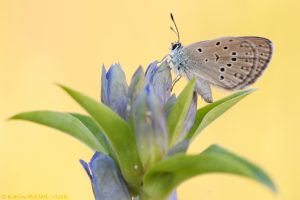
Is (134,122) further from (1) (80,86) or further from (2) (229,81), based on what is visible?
(1) (80,86)

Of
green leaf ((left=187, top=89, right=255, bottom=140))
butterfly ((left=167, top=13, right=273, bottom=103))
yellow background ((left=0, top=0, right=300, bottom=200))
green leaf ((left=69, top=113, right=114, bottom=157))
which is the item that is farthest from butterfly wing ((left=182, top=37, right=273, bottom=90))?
yellow background ((left=0, top=0, right=300, bottom=200))

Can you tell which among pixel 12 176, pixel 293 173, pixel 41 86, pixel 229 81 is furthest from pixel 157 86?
pixel 293 173

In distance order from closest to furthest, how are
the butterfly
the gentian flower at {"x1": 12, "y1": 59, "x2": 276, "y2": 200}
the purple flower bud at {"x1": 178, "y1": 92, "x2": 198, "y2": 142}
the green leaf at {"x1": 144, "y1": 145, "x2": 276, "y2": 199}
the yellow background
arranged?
the green leaf at {"x1": 144, "y1": 145, "x2": 276, "y2": 199} → the gentian flower at {"x1": 12, "y1": 59, "x2": 276, "y2": 200} → the purple flower bud at {"x1": 178, "y1": 92, "x2": 198, "y2": 142} → the butterfly → the yellow background

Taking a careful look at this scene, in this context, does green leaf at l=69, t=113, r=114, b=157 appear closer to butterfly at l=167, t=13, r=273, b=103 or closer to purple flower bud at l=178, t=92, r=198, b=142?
purple flower bud at l=178, t=92, r=198, b=142

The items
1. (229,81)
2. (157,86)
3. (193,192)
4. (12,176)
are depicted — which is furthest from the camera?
(193,192)

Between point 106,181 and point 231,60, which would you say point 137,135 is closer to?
point 106,181

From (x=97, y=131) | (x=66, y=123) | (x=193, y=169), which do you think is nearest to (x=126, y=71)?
(x=97, y=131)
